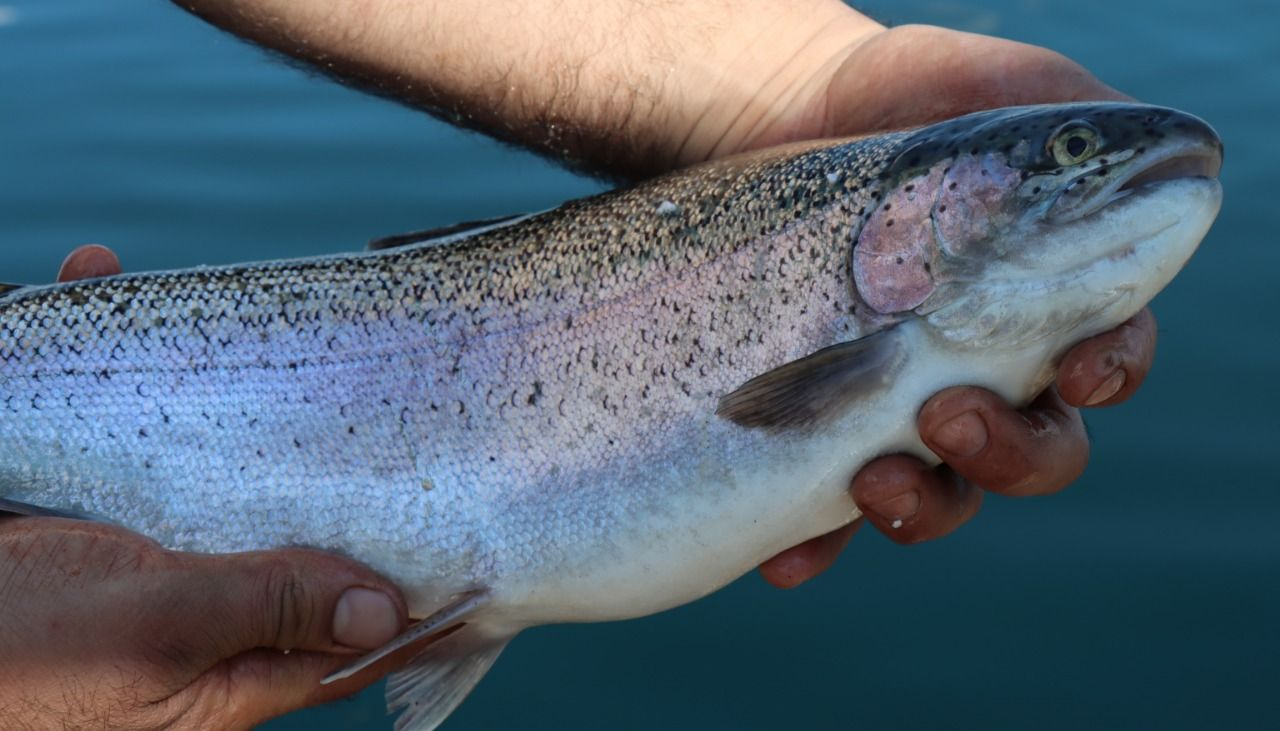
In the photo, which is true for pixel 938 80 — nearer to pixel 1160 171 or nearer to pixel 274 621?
pixel 1160 171

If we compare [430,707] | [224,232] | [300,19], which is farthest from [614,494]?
[224,232]

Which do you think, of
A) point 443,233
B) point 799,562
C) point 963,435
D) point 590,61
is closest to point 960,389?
point 963,435

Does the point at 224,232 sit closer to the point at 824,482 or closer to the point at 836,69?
the point at 836,69

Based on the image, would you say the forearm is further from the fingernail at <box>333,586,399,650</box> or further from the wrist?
the fingernail at <box>333,586,399,650</box>

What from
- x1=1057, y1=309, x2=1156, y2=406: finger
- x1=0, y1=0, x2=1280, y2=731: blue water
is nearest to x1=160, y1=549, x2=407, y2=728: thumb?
x1=0, y1=0, x2=1280, y2=731: blue water

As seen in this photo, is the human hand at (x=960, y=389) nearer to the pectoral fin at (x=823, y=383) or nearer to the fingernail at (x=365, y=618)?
the pectoral fin at (x=823, y=383)
